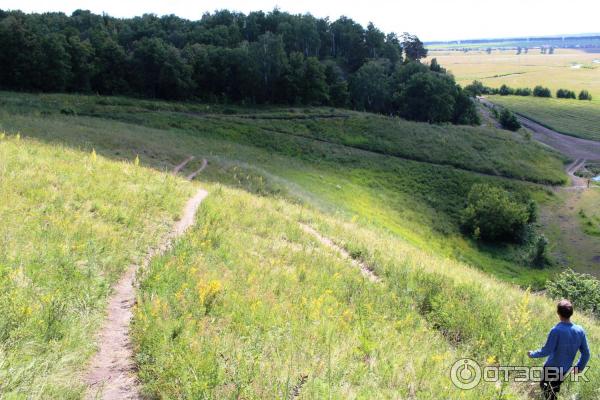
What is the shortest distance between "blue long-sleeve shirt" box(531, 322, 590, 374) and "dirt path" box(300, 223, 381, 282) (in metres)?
5.84

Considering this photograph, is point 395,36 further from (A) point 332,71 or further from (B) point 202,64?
(B) point 202,64

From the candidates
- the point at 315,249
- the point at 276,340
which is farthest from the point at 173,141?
the point at 276,340

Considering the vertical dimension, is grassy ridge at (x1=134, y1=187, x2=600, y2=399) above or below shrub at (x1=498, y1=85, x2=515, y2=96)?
below

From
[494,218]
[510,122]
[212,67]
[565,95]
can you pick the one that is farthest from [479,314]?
[565,95]

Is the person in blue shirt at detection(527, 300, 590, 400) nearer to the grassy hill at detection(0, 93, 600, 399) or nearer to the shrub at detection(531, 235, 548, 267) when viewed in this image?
the grassy hill at detection(0, 93, 600, 399)

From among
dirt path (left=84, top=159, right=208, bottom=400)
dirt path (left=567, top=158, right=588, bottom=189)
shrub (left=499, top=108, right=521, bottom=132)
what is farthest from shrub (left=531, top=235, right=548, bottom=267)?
shrub (left=499, top=108, right=521, bottom=132)

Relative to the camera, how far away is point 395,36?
409 feet

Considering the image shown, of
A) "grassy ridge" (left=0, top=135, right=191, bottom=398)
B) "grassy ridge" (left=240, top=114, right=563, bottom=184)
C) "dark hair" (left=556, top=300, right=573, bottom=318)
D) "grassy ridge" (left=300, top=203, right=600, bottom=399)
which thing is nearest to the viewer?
"grassy ridge" (left=0, top=135, right=191, bottom=398)

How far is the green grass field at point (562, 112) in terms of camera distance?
107938mm

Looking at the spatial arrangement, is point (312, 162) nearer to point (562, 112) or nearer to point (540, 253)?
→ point (540, 253)

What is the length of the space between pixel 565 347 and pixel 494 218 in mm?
43872

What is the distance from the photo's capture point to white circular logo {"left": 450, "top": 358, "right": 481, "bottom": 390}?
7.05m

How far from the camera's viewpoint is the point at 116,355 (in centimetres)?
652

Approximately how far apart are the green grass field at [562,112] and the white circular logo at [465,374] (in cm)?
11187
